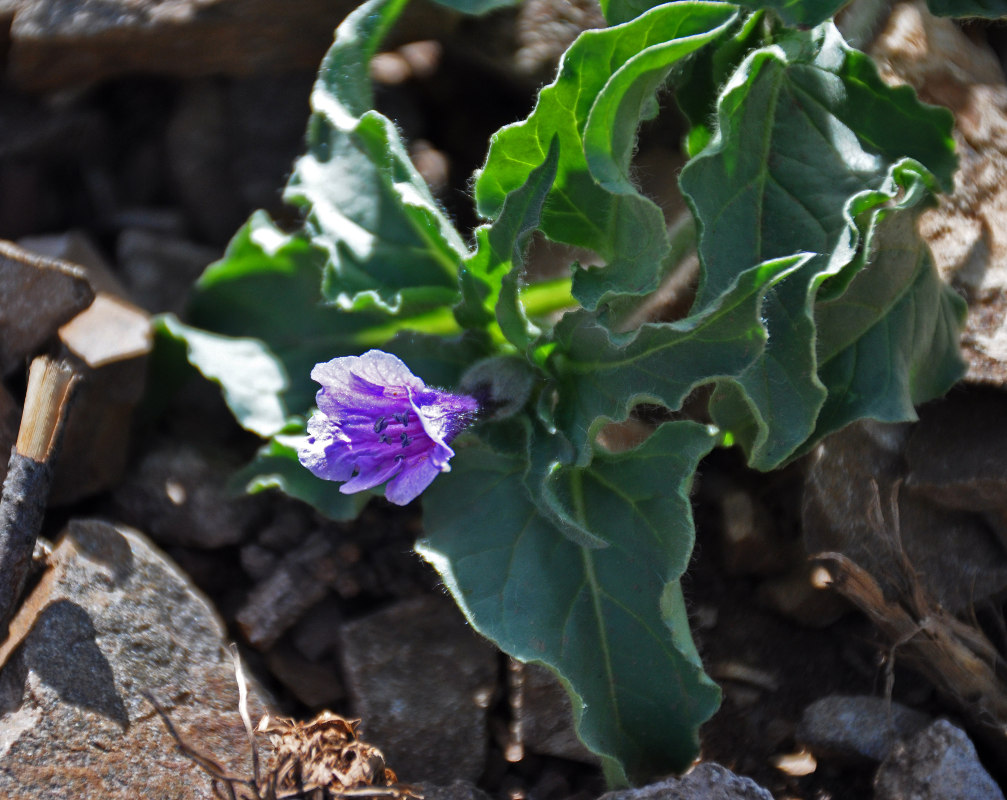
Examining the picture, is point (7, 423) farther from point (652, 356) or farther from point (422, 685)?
point (652, 356)

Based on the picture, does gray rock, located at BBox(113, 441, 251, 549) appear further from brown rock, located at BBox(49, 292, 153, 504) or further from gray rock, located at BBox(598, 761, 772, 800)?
gray rock, located at BBox(598, 761, 772, 800)

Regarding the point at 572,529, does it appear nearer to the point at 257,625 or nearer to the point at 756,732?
the point at 756,732

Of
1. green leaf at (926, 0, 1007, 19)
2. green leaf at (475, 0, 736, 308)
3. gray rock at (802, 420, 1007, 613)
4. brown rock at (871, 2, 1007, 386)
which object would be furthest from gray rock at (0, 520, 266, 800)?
green leaf at (926, 0, 1007, 19)

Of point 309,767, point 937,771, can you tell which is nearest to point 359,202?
point 309,767

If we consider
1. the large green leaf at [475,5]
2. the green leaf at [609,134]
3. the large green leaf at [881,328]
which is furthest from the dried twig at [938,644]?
the large green leaf at [475,5]

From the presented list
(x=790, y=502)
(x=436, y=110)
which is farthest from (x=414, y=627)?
(x=436, y=110)

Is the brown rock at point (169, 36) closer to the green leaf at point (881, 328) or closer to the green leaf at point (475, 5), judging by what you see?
the green leaf at point (475, 5)

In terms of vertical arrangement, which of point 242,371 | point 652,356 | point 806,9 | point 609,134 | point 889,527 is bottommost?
point 889,527
